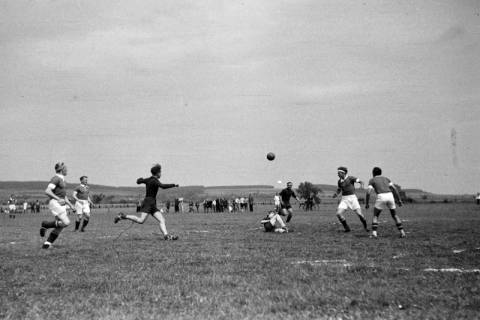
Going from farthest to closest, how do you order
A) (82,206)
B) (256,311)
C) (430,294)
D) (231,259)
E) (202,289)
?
(82,206) → (231,259) → (202,289) → (430,294) → (256,311)

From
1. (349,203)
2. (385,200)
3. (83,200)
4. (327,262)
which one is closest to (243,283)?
(327,262)

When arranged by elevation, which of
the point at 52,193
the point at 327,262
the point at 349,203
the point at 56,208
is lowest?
the point at 327,262

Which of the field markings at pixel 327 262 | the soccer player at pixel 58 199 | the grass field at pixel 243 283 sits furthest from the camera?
the soccer player at pixel 58 199

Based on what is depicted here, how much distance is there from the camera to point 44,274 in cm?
791

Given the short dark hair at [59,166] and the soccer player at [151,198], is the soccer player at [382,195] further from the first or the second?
the short dark hair at [59,166]

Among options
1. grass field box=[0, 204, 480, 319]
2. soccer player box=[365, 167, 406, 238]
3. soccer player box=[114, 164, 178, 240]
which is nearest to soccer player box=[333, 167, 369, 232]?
soccer player box=[365, 167, 406, 238]

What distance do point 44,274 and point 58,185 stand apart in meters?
4.57

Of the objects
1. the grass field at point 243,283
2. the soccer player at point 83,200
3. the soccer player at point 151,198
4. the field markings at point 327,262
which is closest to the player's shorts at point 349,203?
the grass field at point 243,283

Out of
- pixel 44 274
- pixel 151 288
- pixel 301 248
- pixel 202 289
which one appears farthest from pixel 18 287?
pixel 301 248

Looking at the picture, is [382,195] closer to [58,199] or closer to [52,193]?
[58,199]

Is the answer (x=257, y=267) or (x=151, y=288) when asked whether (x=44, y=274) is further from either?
(x=257, y=267)

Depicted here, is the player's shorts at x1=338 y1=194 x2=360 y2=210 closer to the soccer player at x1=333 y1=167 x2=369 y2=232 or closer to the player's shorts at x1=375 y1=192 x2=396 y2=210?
the soccer player at x1=333 y1=167 x2=369 y2=232

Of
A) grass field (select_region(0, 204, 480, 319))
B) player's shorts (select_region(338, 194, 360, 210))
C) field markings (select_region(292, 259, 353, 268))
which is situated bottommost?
field markings (select_region(292, 259, 353, 268))

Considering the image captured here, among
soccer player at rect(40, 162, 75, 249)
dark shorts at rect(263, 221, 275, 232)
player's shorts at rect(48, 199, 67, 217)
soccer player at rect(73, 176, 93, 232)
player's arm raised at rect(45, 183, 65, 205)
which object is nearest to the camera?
player's arm raised at rect(45, 183, 65, 205)
